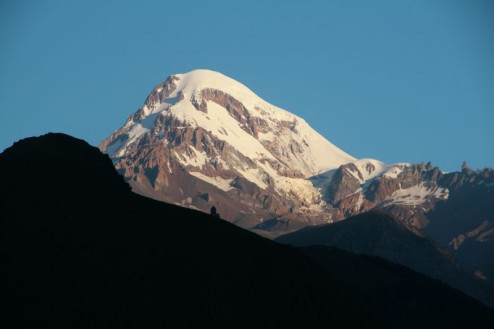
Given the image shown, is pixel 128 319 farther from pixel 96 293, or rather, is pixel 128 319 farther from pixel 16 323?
pixel 16 323

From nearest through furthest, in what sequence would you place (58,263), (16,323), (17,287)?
(16,323), (17,287), (58,263)

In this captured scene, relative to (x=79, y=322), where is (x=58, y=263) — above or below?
above

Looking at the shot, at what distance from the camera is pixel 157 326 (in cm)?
19088

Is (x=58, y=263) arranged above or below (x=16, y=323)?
above

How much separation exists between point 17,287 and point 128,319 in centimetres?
1923

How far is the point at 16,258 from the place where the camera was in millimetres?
192375

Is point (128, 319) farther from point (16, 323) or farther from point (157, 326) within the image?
point (16, 323)

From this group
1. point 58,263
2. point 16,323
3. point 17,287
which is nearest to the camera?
point 16,323

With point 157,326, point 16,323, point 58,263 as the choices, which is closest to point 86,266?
point 58,263

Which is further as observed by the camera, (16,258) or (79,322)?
(16,258)

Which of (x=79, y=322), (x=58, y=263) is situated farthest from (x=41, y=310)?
(x=58, y=263)

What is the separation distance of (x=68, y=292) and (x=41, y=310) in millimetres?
10258

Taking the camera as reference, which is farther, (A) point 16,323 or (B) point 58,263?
(B) point 58,263

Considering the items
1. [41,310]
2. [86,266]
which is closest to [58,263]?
[86,266]
